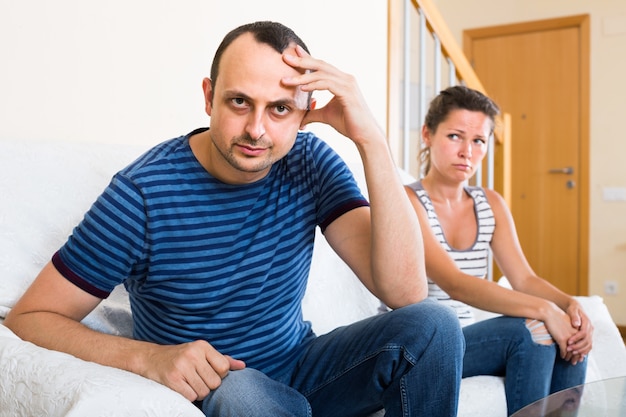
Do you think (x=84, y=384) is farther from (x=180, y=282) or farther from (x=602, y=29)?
(x=602, y=29)

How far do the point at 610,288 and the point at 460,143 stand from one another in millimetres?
3081

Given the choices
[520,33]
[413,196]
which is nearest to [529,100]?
[520,33]

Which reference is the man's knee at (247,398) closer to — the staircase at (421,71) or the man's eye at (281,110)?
the man's eye at (281,110)

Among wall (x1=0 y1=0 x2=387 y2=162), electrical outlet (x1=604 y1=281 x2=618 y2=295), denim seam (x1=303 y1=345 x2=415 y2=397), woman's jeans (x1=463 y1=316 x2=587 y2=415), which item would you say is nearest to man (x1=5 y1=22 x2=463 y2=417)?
denim seam (x1=303 y1=345 x2=415 y2=397)

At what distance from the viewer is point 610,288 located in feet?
14.1

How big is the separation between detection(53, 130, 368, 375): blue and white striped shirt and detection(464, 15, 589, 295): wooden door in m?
3.66

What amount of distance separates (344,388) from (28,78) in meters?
0.97

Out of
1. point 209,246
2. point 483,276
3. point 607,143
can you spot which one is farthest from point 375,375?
point 607,143

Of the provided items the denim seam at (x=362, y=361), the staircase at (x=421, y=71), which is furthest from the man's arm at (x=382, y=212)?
the staircase at (x=421, y=71)

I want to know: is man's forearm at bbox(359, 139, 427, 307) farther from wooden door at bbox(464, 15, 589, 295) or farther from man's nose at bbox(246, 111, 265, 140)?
wooden door at bbox(464, 15, 589, 295)

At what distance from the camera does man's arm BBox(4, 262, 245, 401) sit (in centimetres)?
86

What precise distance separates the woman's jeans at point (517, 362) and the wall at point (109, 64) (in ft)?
3.23

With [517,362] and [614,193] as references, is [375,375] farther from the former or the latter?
[614,193]

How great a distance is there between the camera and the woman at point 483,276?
4.41 ft
